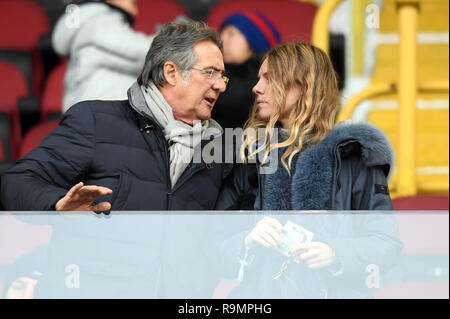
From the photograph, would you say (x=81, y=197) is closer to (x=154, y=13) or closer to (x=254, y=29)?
(x=254, y=29)

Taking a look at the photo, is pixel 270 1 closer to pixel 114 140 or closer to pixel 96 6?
pixel 96 6

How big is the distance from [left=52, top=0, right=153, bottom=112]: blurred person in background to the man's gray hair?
0.92 m

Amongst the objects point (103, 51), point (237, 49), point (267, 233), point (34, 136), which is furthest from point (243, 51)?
point (267, 233)

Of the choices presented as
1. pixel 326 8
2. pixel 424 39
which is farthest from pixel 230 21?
pixel 424 39

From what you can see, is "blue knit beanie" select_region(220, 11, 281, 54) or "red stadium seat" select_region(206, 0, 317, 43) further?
"red stadium seat" select_region(206, 0, 317, 43)

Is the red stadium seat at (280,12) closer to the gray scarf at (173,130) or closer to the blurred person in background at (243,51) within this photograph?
the blurred person in background at (243,51)

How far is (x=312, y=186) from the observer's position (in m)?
1.80

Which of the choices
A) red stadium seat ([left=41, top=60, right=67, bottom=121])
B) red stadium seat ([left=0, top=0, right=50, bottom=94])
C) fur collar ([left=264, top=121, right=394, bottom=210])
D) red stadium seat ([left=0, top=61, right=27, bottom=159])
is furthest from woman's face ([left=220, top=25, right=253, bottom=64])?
fur collar ([left=264, top=121, right=394, bottom=210])

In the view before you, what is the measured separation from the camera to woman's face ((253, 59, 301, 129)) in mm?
1896

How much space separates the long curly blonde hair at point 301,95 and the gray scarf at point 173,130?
0.13 metres

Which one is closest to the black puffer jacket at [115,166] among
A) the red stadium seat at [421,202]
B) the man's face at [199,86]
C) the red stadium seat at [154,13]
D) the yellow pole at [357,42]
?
the man's face at [199,86]

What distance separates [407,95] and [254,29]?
0.63 meters

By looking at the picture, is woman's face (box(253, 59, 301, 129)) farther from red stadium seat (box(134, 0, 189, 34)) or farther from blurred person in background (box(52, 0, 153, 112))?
red stadium seat (box(134, 0, 189, 34))
